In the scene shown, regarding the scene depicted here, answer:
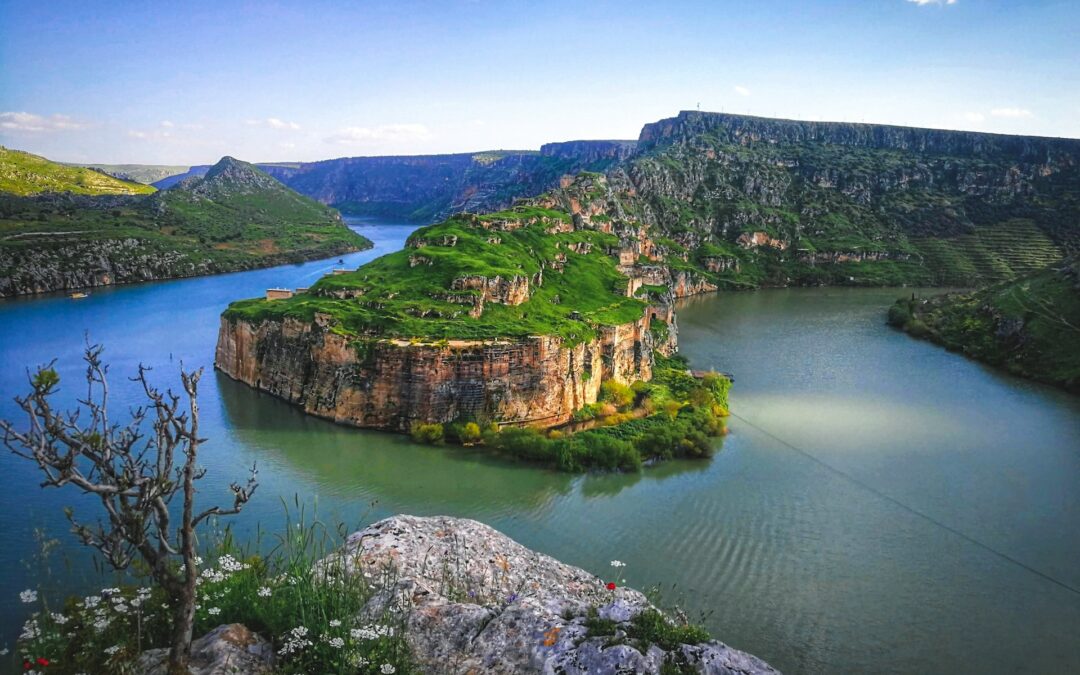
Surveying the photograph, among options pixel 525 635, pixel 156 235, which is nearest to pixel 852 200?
pixel 156 235

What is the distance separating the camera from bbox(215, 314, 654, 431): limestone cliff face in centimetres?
3719

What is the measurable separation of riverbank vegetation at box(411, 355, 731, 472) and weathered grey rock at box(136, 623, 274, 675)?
953 inches

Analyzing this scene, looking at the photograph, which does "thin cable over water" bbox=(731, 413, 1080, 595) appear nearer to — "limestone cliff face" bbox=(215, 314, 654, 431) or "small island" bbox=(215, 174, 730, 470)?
"small island" bbox=(215, 174, 730, 470)

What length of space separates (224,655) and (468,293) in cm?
3528

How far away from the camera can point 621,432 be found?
37.4 meters

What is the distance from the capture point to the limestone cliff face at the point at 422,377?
122ft

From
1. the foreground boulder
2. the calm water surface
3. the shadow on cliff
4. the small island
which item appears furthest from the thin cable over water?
the foreground boulder

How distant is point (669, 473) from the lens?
112 feet

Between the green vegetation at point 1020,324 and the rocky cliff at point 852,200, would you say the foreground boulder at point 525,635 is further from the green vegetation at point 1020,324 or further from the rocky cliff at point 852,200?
the rocky cliff at point 852,200

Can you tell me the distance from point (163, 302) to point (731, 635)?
77.2m

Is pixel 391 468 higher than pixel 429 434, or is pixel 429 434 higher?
pixel 429 434

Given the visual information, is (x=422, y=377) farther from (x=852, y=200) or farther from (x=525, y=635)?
(x=852, y=200)

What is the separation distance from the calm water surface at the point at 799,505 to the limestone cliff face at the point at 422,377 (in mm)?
1919

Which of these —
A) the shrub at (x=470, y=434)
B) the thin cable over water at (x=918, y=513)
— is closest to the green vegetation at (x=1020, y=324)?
the thin cable over water at (x=918, y=513)
